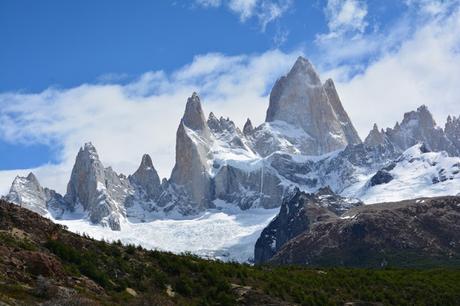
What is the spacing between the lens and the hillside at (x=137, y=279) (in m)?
34.5

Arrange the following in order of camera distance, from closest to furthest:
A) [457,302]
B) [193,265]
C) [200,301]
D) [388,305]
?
[200,301]
[193,265]
[388,305]
[457,302]

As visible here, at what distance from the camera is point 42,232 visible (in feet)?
138

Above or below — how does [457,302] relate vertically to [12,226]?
below

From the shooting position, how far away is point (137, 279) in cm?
4116

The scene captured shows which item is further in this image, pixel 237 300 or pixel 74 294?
pixel 237 300

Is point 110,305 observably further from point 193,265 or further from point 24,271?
point 193,265

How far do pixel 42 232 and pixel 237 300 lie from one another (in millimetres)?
10371

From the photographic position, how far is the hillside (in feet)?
113

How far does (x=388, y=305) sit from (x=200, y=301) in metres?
14.9

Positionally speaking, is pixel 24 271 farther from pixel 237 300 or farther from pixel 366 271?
pixel 366 271

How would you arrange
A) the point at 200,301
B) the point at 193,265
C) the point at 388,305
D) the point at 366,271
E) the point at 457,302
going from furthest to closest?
the point at 366,271 → the point at 457,302 → the point at 388,305 → the point at 193,265 → the point at 200,301

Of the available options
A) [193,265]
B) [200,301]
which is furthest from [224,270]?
[200,301]

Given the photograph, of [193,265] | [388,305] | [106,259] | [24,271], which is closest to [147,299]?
[24,271]

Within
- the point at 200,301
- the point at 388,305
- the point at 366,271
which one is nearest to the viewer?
the point at 200,301
